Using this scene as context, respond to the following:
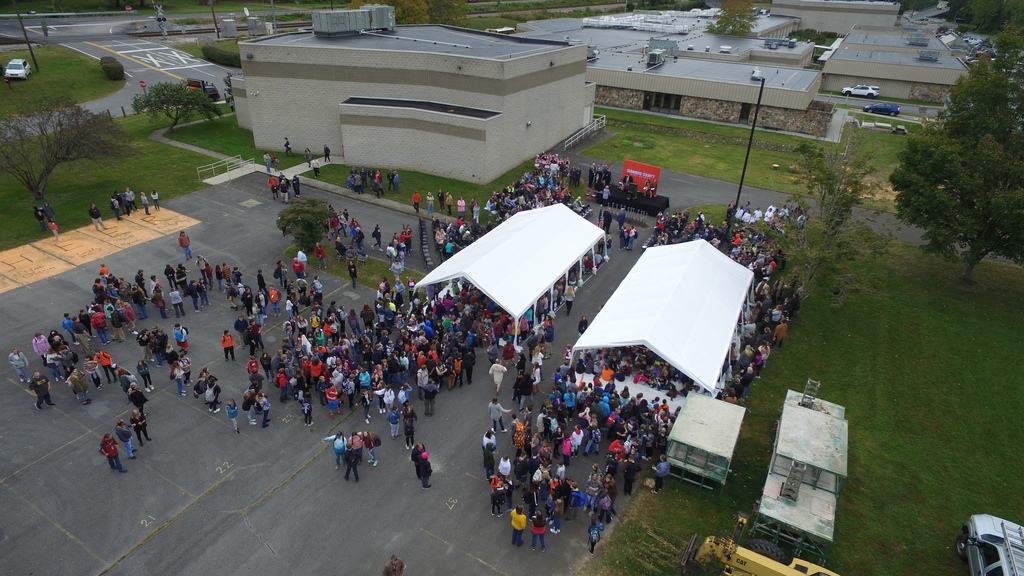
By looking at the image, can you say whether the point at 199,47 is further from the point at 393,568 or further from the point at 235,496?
the point at 393,568

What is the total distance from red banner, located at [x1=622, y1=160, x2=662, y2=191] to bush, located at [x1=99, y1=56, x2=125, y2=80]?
43.4 meters

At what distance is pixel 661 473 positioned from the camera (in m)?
13.4

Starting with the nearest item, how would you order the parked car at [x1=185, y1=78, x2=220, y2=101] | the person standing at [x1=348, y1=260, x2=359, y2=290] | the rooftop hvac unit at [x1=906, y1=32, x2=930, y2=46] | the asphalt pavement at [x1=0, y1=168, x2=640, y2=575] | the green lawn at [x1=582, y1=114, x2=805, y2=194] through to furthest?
the asphalt pavement at [x1=0, y1=168, x2=640, y2=575]
the person standing at [x1=348, y1=260, x2=359, y2=290]
the green lawn at [x1=582, y1=114, x2=805, y2=194]
the parked car at [x1=185, y1=78, x2=220, y2=101]
the rooftop hvac unit at [x1=906, y1=32, x2=930, y2=46]

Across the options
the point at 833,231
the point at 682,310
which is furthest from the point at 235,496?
the point at 833,231

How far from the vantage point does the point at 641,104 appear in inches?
1964

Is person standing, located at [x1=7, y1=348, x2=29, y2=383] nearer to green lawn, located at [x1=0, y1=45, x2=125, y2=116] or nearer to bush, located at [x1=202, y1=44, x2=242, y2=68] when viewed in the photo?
green lawn, located at [x1=0, y1=45, x2=125, y2=116]

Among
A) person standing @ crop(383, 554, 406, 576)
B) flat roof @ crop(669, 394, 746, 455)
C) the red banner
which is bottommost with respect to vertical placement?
person standing @ crop(383, 554, 406, 576)

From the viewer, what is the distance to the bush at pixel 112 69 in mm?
46875

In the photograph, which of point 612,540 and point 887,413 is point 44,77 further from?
point 887,413

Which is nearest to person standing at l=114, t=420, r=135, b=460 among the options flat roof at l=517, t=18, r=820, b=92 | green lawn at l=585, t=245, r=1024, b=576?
green lawn at l=585, t=245, r=1024, b=576

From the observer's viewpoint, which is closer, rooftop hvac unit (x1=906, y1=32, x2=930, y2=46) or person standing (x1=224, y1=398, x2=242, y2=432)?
person standing (x1=224, y1=398, x2=242, y2=432)

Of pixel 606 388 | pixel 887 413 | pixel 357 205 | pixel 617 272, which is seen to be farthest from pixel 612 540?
pixel 357 205

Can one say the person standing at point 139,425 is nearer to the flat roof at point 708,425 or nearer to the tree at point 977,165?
the flat roof at point 708,425

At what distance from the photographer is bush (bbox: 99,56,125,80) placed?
46.9m
